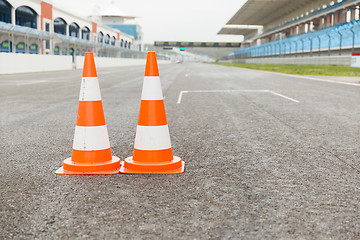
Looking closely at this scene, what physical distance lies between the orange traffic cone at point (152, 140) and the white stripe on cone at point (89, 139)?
1.01ft

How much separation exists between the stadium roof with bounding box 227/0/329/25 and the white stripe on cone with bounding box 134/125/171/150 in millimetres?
62134

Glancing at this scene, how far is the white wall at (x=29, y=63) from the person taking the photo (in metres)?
28.0

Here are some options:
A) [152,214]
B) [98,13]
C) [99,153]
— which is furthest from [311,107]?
[98,13]

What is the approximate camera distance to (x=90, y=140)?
3.77 metres

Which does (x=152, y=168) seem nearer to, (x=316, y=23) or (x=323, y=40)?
(x=323, y=40)

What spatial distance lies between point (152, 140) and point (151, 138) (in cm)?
2

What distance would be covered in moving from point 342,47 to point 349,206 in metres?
42.5

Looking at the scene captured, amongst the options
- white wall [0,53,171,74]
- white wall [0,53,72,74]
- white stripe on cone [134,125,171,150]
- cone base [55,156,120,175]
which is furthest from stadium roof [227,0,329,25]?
cone base [55,156,120,175]

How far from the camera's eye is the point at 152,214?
266cm

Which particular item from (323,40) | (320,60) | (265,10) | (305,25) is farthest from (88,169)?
(265,10)

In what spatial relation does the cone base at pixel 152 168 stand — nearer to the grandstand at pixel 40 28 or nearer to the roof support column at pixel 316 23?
the grandstand at pixel 40 28

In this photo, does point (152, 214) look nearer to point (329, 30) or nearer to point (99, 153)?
point (99, 153)

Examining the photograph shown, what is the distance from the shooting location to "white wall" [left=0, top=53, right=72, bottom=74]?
92.0 ft

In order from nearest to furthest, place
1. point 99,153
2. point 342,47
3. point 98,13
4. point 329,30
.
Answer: point 99,153
point 342,47
point 329,30
point 98,13
